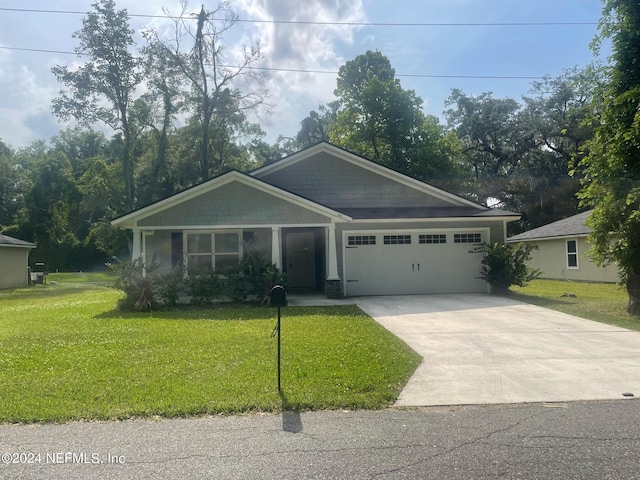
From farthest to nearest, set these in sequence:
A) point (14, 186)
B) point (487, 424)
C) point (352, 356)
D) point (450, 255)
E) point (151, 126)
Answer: point (14, 186), point (151, 126), point (450, 255), point (352, 356), point (487, 424)

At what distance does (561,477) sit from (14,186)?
55.4m

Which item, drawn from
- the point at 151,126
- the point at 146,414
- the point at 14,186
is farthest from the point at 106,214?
the point at 146,414

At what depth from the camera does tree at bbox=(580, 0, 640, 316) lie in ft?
33.7

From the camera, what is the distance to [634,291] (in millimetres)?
10609

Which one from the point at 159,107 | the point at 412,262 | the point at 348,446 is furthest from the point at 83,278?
the point at 348,446

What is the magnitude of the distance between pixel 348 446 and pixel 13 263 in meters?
26.1

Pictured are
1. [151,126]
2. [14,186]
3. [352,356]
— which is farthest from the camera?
[14,186]

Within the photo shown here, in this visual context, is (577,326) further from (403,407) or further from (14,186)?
(14,186)

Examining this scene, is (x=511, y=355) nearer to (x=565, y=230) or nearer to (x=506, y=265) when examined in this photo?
(x=506, y=265)

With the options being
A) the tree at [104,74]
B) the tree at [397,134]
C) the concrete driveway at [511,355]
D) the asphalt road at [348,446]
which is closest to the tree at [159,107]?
the tree at [104,74]

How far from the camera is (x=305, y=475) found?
3301 mm

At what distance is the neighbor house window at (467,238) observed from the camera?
1543cm

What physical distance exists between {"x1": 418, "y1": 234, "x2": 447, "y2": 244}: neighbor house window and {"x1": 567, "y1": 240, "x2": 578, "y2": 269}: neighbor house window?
389 inches

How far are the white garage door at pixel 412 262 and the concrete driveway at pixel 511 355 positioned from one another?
11.5 feet
